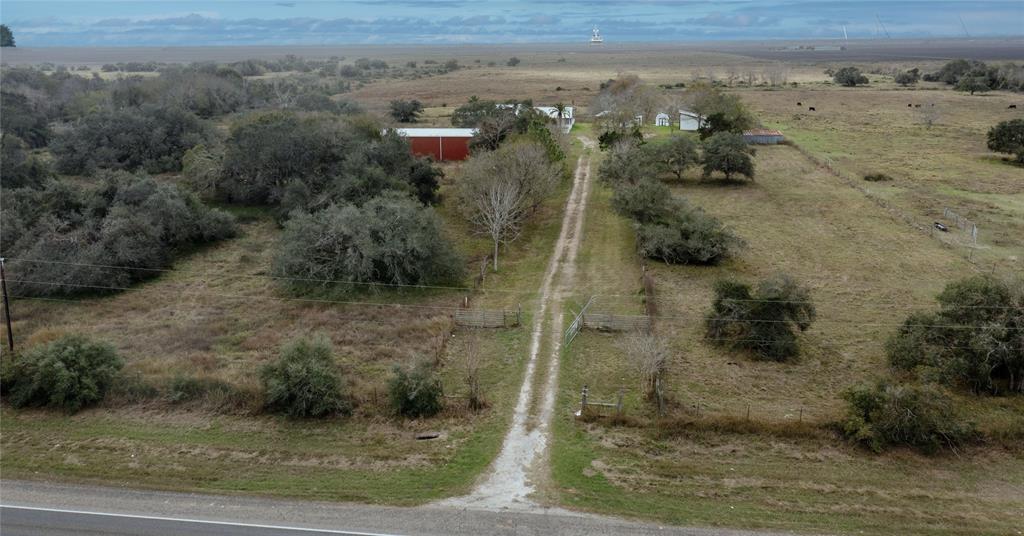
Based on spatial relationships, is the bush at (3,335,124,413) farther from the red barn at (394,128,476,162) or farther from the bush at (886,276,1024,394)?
the red barn at (394,128,476,162)

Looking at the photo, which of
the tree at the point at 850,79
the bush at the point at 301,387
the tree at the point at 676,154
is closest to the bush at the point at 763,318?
the bush at the point at 301,387

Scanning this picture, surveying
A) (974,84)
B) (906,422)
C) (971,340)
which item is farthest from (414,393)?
(974,84)

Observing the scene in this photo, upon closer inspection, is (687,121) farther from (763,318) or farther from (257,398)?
(257,398)

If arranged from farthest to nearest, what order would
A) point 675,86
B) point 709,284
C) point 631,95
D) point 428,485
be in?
point 675,86 < point 631,95 < point 709,284 < point 428,485

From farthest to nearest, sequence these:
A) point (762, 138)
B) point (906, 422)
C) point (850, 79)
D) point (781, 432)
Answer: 1. point (850, 79)
2. point (762, 138)
3. point (781, 432)
4. point (906, 422)

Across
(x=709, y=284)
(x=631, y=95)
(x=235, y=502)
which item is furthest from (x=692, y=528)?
(x=631, y=95)

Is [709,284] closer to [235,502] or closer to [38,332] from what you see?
[235,502]
